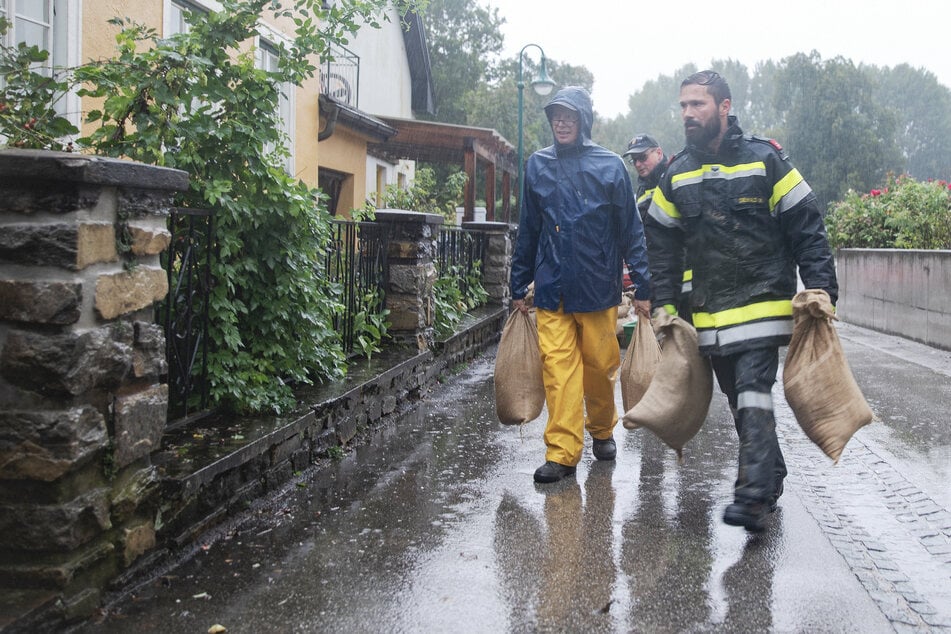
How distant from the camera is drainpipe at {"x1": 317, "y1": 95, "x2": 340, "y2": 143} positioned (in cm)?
1453

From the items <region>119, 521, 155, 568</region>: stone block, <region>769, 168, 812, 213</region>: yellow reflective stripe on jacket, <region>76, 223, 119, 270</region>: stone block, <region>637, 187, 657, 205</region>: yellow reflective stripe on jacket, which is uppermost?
<region>637, 187, 657, 205</region>: yellow reflective stripe on jacket

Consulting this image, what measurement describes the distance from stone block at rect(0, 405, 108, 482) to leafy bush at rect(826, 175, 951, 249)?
12256 millimetres

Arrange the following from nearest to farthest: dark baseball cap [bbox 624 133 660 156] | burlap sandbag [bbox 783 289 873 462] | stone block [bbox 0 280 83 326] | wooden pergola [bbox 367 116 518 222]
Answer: stone block [bbox 0 280 83 326], burlap sandbag [bbox 783 289 873 462], dark baseball cap [bbox 624 133 660 156], wooden pergola [bbox 367 116 518 222]

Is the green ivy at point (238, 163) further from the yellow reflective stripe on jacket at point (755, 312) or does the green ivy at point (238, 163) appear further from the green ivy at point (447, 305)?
the green ivy at point (447, 305)

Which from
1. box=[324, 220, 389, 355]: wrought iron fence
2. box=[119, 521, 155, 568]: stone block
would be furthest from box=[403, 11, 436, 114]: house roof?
box=[119, 521, 155, 568]: stone block

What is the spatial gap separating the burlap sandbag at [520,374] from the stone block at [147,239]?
7.63 ft

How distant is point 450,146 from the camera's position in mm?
20547

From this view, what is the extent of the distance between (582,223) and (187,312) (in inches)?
79.0

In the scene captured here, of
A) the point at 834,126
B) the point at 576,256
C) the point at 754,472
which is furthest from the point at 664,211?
the point at 834,126

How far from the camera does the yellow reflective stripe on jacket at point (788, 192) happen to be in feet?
14.1

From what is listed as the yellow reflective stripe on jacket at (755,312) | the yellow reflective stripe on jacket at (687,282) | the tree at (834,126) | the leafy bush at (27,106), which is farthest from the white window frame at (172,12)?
the tree at (834,126)

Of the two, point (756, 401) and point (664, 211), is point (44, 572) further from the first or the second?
point (664, 211)

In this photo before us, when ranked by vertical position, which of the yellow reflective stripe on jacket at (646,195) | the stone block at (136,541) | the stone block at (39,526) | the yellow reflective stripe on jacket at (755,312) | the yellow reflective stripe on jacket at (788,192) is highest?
the yellow reflective stripe on jacket at (646,195)

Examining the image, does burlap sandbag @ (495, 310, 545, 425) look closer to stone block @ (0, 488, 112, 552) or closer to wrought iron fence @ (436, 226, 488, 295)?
stone block @ (0, 488, 112, 552)
